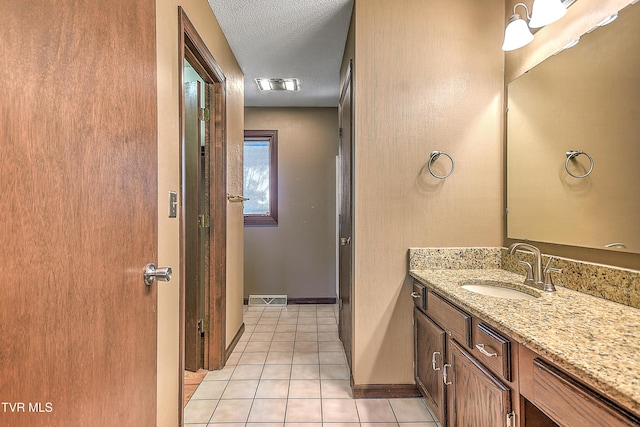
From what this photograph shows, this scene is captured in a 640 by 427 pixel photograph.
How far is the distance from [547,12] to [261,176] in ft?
10.4

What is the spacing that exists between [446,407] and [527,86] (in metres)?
1.66

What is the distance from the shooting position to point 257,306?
3896 millimetres

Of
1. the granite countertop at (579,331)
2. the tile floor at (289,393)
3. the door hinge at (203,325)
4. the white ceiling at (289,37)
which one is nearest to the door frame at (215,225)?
the door hinge at (203,325)

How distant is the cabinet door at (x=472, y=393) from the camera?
1046 mm

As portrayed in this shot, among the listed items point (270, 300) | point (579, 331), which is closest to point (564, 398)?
point (579, 331)

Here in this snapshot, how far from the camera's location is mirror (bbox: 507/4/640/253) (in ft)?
3.89

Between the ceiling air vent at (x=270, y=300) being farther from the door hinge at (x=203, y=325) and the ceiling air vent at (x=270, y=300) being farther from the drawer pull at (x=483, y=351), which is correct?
the drawer pull at (x=483, y=351)

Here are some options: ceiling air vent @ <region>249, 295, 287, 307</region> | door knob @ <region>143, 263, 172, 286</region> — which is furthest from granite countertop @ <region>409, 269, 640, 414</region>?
ceiling air vent @ <region>249, 295, 287, 307</region>

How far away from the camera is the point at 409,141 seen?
1915 millimetres

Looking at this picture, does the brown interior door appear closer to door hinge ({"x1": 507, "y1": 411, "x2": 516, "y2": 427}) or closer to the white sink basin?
the white sink basin

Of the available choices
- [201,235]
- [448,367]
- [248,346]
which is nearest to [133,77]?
Result: [201,235]

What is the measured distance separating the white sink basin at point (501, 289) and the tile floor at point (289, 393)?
2.50ft

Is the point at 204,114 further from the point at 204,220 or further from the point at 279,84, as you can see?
the point at 279,84

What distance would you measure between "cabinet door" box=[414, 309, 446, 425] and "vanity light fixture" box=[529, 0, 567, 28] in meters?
1.49
